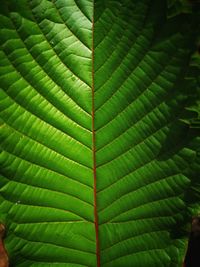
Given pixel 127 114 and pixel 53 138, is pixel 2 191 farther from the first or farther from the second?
pixel 127 114

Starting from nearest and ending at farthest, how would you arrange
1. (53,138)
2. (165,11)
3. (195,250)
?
(165,11) < (53,138) < (195,250)

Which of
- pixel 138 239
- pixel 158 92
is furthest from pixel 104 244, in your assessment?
pixel 158 92

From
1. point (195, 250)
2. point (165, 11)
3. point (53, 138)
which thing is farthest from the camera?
point (195, 250)

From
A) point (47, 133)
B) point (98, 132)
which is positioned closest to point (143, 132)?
point (98, 132)

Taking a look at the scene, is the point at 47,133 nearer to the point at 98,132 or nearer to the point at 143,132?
the point at 98,132

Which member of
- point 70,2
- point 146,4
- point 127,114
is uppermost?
point 146,4
